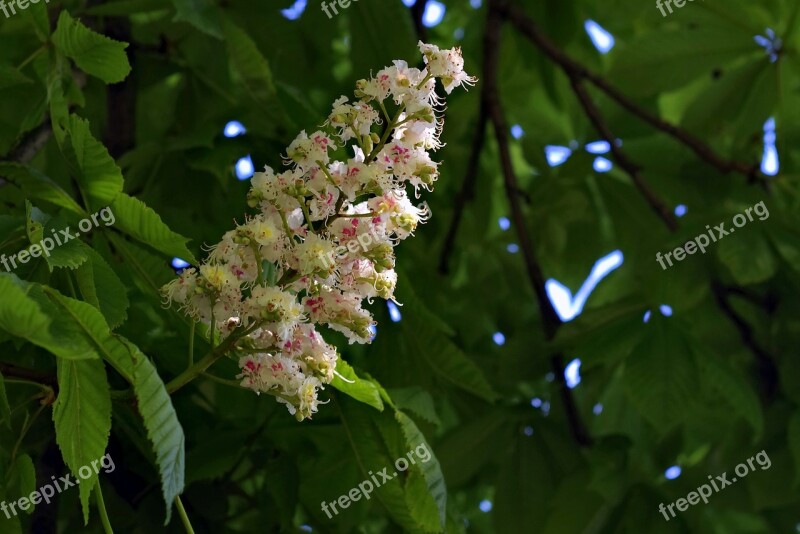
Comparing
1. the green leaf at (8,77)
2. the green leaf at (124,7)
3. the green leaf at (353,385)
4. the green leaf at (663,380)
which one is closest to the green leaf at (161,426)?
the green leaf at (353,385)

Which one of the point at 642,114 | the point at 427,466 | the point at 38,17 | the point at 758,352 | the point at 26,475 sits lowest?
the point at 427,466

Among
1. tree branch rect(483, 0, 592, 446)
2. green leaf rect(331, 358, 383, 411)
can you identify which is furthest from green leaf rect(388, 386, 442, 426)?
tree branch rect(483, 0, 592, 446)

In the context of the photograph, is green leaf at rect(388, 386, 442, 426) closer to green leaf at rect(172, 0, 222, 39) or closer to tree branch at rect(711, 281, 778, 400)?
green leaf at rect(172, 0, 222, 39)

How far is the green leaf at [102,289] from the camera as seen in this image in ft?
4.16

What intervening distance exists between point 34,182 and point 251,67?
0.66m

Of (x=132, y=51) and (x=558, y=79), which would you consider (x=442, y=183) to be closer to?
(x=558, y=79)

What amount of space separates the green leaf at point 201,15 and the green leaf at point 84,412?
99 centimetres

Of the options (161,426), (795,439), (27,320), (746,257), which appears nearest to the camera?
(27,320)

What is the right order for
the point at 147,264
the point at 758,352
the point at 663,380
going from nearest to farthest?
the point at 147,264
the point at 663,380
the point at 758,352

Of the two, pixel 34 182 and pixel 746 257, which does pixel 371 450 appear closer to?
pixel 34 182

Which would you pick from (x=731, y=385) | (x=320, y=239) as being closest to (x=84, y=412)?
(x=320, y=239)

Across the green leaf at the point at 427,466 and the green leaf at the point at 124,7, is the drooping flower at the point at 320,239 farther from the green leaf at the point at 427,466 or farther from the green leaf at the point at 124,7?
the green leaf at the point at 124,7

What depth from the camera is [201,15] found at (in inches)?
78.8

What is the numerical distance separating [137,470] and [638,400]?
3.46 ft
